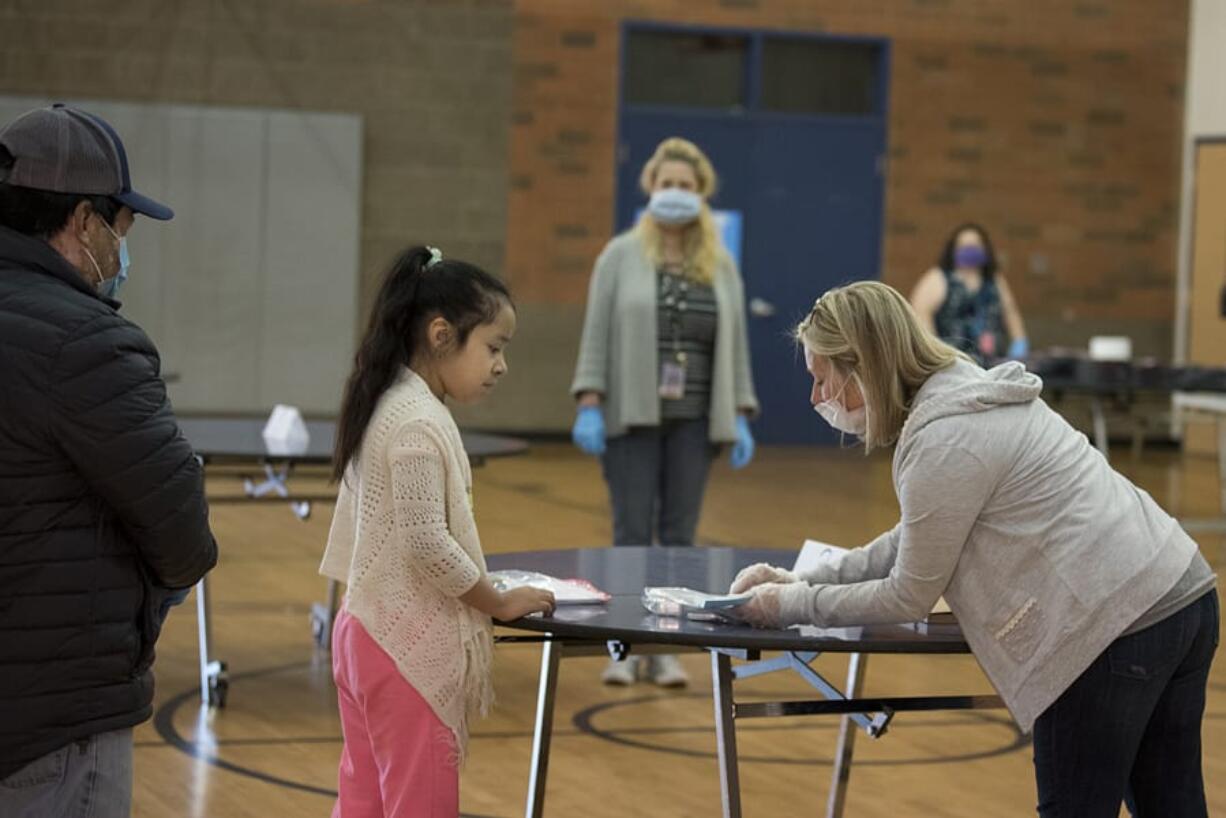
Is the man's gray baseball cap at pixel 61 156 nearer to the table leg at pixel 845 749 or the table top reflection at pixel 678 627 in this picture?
the table top reflection at pixel 678 627

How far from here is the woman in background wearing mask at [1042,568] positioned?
107 inches

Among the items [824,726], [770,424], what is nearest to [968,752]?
[824,726]

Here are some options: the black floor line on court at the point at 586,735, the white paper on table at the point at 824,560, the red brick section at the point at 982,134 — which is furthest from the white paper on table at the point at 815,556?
the red brick section at the point at 982,134

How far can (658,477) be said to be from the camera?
18.9 ft

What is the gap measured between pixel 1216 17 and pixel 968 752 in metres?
10.9

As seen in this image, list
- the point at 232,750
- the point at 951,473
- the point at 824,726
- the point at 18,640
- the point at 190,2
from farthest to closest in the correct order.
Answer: the point at 190,2 < the point at 824,726 < the point at 232,750 < the point at 951,473 < the point at 18,640

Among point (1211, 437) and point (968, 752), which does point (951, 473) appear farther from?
point (1211, 437)

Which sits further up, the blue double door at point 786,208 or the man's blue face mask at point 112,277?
the blue double door at point 786,208

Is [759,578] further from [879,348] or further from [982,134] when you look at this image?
[982,134]

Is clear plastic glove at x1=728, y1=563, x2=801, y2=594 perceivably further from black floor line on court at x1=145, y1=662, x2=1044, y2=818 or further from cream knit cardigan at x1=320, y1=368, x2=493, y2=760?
black floor line on court at x1=145, y1=662, x2=1044, y2=818

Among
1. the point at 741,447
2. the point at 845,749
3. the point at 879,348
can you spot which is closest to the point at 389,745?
the point at 879,348

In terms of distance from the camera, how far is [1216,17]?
47.6ft

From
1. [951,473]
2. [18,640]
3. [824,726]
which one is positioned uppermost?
[951,473]

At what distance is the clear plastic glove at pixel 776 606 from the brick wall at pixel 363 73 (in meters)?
10.8
